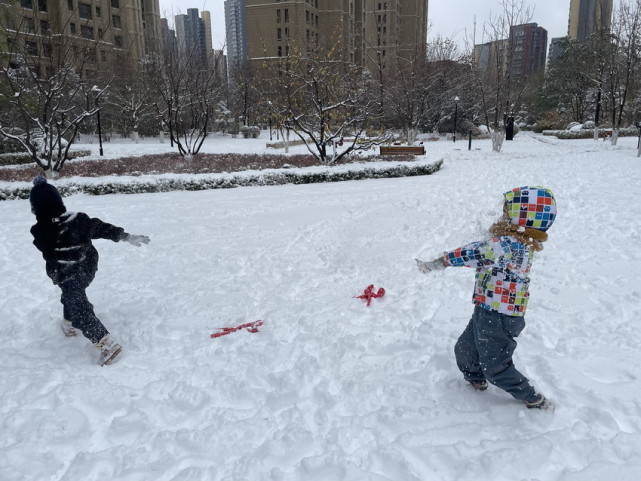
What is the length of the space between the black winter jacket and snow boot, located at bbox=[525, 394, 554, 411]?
3.53m

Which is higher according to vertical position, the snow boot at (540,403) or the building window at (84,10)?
the building window at (84,10)

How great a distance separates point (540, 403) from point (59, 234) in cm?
376

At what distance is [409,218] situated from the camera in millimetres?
8039

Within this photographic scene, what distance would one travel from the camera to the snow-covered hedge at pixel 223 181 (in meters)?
11.3

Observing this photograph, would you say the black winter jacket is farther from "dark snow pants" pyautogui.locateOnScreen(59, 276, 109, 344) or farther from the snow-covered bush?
the snow-covered bush

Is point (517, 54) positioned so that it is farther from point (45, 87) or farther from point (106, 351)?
point (106, 351)

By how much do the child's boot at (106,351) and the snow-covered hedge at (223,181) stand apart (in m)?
8.49

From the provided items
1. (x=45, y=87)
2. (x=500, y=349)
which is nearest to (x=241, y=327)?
(x=500, y=349)

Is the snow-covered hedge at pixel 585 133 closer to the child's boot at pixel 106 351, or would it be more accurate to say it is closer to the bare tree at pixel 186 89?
the bare tree at pixel 186 89

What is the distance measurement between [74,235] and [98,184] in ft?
27.9

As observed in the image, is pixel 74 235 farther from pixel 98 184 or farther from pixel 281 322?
pixel 98 184

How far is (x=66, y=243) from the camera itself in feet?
12.4

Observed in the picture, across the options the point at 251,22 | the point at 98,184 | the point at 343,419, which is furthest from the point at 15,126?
the point at 251,22

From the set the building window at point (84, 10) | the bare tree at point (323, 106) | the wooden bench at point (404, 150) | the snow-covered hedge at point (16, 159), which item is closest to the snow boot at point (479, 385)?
the bare tree at point (323, 106)
